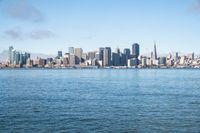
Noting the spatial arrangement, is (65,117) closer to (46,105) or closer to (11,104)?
(46,105)

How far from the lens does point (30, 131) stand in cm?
4134

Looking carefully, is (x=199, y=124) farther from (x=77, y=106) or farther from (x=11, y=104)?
(x=11, y=104)

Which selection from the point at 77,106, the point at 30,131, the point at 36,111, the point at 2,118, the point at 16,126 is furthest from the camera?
the point at 77,106

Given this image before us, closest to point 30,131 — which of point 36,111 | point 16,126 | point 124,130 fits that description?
point 16,126

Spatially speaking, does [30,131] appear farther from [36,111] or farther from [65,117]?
[36,111]

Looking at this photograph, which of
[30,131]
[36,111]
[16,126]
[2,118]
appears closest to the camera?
[30,131]

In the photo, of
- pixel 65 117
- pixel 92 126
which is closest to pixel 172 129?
pixel 92 126

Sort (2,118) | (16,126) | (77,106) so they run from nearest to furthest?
(16,126), (2,118), (77,106)

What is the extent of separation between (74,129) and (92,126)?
8.71ft

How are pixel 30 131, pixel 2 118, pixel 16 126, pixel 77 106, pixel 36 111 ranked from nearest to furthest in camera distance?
1. pixel 30 131
2. pixel 16 126
3. pixel 2 118
4. pixel 36 111
5. pixel 77 106

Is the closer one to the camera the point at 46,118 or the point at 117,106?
the point at 46,118

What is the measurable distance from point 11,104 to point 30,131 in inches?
967

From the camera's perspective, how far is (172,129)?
139 ft

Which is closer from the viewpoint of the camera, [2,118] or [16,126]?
[16,126]
